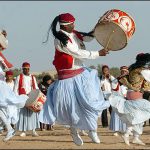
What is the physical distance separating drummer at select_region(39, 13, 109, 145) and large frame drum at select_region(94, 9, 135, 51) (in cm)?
23

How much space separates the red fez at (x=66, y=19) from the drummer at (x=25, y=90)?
455 cm

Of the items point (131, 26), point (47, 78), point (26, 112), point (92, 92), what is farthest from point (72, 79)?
point (47, 78)

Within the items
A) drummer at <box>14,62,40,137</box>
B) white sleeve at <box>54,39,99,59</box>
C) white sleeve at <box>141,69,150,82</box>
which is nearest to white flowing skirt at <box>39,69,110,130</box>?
white sleeve at <box>54,39,99,59</box>

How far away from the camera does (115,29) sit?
12055 mm

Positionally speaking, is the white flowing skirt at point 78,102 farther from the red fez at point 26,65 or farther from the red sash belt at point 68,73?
the red fez at point 26,65

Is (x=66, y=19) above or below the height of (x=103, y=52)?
above

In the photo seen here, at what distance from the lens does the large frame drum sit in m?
11.9

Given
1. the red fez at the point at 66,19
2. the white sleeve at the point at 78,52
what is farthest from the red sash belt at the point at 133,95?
the red fez at the point at 66,19

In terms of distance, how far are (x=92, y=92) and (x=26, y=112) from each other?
5.43 metres

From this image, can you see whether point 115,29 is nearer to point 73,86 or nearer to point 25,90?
point 73,86

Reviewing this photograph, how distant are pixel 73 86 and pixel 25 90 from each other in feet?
15.7

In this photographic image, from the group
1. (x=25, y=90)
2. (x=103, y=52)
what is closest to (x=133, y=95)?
(x=103, y=52)

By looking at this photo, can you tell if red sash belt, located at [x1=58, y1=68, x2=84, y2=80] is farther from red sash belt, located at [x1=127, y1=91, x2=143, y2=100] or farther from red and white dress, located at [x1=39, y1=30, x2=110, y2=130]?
red sash belt, located at [x1=127, y1=91, x2=143, y2=100]

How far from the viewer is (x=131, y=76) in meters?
13.2
